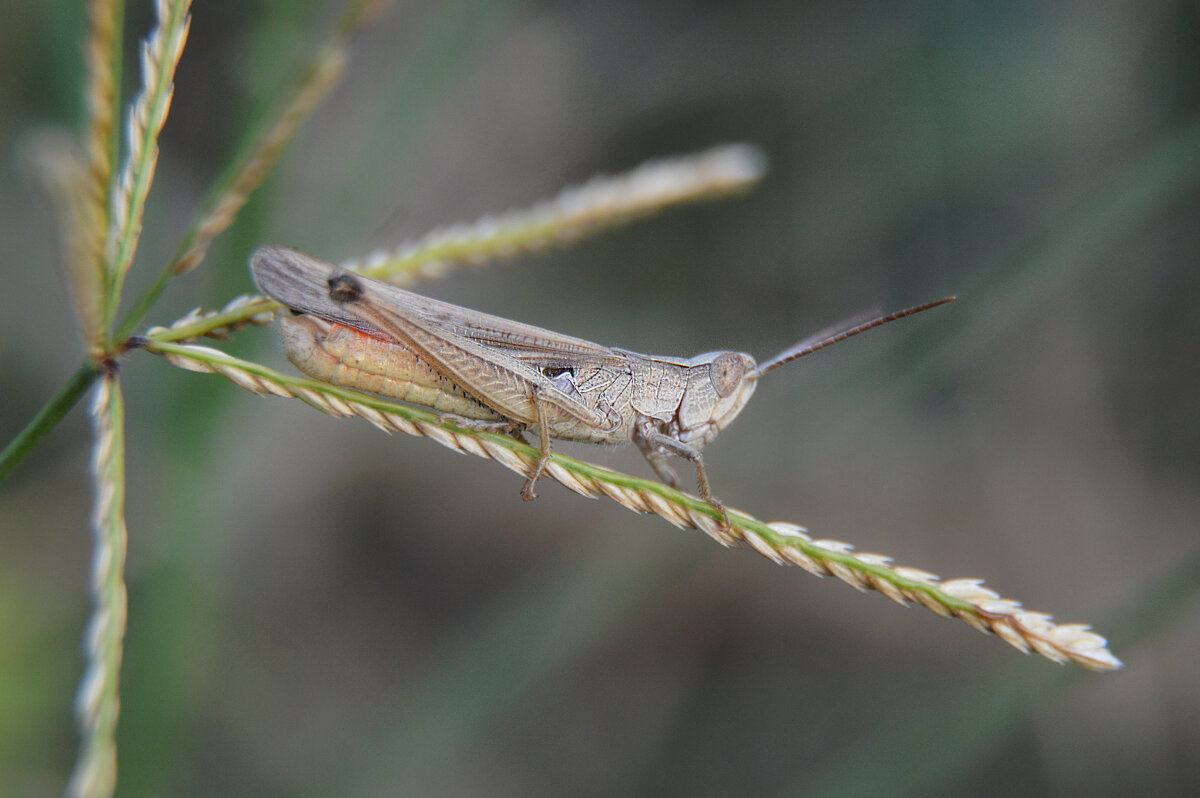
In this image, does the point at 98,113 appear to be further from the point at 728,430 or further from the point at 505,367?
the point at 728,430

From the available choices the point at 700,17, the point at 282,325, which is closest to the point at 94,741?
the point at 282,325

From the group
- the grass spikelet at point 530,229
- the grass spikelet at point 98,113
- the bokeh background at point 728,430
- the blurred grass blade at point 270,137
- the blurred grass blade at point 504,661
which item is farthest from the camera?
the bokeh background at point 728,430

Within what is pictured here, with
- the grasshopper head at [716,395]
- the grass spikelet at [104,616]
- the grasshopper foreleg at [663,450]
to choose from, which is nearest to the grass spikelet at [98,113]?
the grass spikelet at [104,616]

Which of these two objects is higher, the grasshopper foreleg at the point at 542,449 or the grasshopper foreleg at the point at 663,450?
the grasshopper foreleg at the point at 663,450

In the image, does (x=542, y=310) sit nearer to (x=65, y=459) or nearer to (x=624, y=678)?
(x=624, y=678)

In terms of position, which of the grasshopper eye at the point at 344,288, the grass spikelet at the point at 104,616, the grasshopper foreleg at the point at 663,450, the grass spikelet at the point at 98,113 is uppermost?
the grasshopper foreleg at the point at 663,450

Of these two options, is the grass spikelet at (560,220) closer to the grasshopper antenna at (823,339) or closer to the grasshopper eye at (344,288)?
the grasshopper eye at (344,288)

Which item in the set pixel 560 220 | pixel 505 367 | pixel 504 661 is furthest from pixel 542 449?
pixel 560 220
